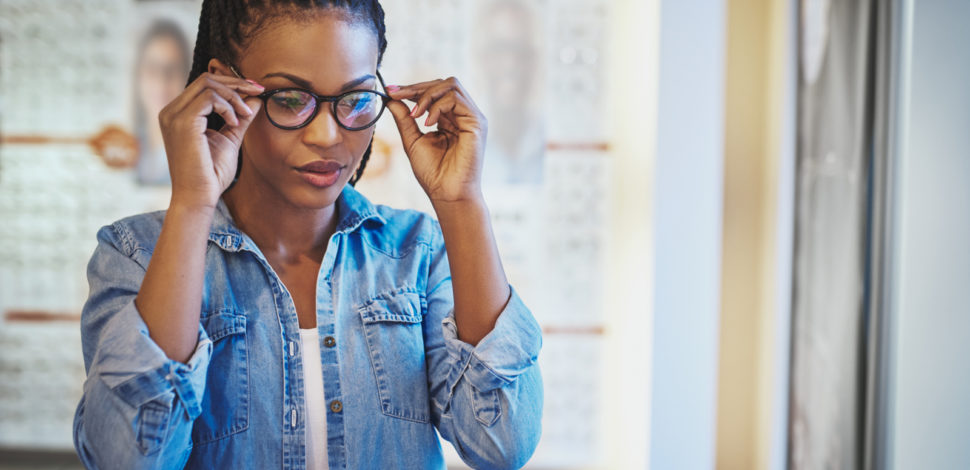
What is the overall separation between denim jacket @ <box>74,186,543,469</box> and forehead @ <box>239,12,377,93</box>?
0.24m

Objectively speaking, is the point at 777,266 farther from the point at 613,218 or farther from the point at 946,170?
the point at 946,170

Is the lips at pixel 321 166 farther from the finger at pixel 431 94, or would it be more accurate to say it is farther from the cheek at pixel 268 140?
the finger at pixel 431 94

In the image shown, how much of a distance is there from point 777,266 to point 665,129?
702 millimetres

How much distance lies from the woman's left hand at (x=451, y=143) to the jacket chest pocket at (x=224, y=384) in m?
0.37

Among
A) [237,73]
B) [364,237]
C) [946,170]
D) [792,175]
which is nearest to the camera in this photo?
[237,73]

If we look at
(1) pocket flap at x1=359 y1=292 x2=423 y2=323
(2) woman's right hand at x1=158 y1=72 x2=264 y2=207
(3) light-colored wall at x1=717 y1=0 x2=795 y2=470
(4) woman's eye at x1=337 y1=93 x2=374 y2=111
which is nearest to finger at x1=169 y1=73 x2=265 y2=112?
(2) woman's right hand at x1=158 y1=72 x2=264 y2=207

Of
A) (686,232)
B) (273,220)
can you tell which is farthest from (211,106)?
(686,232)

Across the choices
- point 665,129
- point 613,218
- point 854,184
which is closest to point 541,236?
point 613,218

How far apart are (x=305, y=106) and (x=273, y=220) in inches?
8.4

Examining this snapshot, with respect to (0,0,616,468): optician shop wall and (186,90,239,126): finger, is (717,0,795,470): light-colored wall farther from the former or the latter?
(186,90,239,126): finger

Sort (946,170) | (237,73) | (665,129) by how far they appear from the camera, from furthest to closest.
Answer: (665,129) < (946,170) < (237,73)

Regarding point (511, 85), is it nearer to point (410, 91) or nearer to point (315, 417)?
point (410, 91)

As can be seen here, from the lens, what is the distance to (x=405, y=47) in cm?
259

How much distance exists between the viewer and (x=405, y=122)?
46.9 inches
